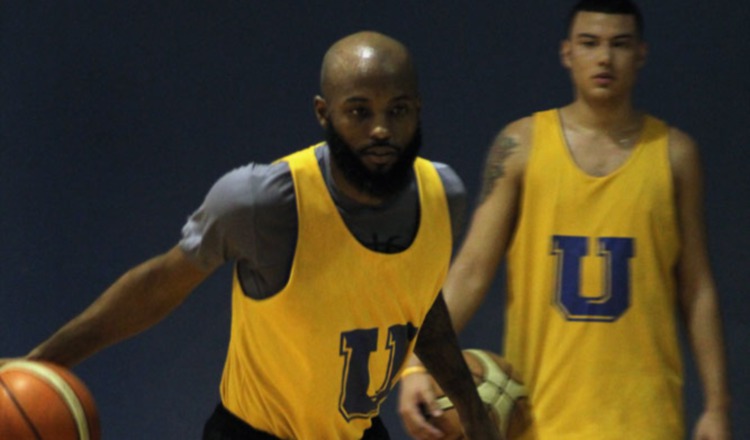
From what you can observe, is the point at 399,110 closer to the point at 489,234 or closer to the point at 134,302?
the point at 134,302

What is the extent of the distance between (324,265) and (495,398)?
930 mm

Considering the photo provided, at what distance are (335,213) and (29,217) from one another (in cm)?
241

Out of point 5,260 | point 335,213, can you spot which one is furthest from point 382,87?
point 5,260

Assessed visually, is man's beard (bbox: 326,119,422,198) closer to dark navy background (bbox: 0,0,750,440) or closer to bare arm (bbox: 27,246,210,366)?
bare arm (bbox: 27,246,210,366)

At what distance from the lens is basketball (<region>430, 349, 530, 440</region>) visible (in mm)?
3482

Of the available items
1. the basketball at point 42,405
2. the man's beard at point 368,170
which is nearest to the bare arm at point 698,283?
the man's beard at point 368,170

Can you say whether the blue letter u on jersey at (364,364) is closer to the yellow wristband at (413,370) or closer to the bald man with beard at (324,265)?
the bald man with beard at (324,265)

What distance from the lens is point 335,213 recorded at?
2.88 metres

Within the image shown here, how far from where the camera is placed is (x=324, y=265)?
9.47 ft

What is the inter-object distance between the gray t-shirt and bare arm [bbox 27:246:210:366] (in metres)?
0.06

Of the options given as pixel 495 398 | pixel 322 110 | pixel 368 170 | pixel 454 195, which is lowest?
pixel 495 398

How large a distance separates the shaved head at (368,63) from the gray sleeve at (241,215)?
204 mm

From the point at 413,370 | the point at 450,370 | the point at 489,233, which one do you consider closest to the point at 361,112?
the point at 450,370

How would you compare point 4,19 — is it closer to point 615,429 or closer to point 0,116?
point 0,116
